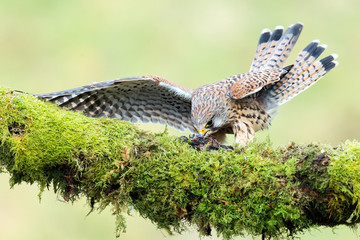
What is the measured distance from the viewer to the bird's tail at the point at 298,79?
7.14 meters

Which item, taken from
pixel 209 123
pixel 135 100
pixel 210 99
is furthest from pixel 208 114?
pixel 135 100

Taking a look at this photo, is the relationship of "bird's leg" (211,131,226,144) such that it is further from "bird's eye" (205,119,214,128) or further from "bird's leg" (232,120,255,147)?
"bird's eye" (205,119,214,128)

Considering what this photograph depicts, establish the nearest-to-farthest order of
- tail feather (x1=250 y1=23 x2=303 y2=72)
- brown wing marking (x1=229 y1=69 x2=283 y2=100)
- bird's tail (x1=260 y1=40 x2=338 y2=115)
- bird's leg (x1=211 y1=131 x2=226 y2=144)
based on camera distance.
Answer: brown wing marking (x1=229 y1=69 x2=283 y2=100), bird's leg (x1=211 y1=131 x2=226 y2=144), bird's tail (x1=260 y1=40 x2=338 y2=115), tail feather (x1=250 y1=23 x2=303 y2=72)

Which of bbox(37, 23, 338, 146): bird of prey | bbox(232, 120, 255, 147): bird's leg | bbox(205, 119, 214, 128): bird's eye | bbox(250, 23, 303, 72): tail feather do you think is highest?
bbox(250, 23, 303, 72): tail feather

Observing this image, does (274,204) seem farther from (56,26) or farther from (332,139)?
(56,26)

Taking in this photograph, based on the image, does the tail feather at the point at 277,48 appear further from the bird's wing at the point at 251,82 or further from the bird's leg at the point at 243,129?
the bird's leg at the point at 243,129

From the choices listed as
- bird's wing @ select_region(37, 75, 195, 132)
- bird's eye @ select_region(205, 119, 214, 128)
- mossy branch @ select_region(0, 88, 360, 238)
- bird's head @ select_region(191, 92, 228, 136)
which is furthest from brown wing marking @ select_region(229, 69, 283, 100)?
mossy branch @ select_region(0, 88, 360, 238)

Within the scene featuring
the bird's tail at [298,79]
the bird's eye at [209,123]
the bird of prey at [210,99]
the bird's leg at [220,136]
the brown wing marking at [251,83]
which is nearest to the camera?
the bird of prey at [210,99]

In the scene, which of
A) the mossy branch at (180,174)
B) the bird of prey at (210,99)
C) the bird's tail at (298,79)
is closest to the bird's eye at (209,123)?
the bird of prey at (210,99)

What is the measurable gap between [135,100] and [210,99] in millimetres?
893

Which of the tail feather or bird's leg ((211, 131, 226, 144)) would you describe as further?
the tail feather

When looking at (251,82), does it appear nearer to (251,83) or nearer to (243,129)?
(251,83)

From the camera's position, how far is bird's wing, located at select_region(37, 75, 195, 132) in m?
5.79

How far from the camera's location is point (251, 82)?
664 centimetres
